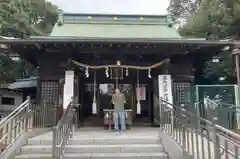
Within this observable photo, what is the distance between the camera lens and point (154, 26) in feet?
46.8

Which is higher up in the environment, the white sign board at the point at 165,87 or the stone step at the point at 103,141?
the white sign board at the point at 165,87

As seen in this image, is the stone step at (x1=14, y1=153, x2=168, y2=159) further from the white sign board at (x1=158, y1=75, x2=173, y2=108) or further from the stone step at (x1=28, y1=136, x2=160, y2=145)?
the white sign board at (x1=158, y1=75, x2=173, y2=108)

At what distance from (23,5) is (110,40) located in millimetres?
7114

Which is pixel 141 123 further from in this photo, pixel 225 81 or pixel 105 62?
pixel 225 81

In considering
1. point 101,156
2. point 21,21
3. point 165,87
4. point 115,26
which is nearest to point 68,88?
point 165,87

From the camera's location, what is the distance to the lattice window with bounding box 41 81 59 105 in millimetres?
11367

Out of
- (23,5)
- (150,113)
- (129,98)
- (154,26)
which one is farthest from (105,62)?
(23,5)

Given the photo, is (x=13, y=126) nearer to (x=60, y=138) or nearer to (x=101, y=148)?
(x=60, y=138)

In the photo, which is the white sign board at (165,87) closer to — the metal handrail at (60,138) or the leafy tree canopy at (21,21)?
the metal handrail at (60,138)

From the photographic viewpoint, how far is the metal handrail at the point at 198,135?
387cm

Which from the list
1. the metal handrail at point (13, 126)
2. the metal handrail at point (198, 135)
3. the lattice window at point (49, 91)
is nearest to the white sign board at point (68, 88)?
the lattice window at point (49, 91)

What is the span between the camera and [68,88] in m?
10.3

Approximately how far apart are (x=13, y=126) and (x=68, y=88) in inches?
143

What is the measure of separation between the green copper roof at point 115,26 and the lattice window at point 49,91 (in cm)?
272
